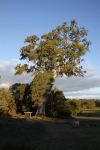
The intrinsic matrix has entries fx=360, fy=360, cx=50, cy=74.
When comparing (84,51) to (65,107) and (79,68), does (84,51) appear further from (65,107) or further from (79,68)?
(65,107)

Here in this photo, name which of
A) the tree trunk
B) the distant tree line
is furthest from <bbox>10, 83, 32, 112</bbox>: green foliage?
the tree trunk

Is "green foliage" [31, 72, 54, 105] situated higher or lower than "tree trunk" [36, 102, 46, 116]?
higher

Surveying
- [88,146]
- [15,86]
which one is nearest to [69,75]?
[15,86]

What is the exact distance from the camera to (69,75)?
5672 cm

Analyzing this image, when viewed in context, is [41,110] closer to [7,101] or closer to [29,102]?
[29,102]

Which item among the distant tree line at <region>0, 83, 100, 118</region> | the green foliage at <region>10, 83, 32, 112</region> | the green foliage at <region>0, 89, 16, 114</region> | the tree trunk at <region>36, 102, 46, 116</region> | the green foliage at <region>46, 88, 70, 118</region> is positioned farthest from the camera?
the green foliage at <region>10, 83, 32, 112</region>

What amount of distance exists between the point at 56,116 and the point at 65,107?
6.48 ft

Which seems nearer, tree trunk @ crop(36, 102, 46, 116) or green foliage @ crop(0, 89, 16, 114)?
green foliage @ crop(0, 89, 16, 114)

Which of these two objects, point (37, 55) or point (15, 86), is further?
point (15, 86)

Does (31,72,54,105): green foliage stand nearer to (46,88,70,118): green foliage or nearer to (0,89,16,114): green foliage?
(46,88,70,118): green foliage

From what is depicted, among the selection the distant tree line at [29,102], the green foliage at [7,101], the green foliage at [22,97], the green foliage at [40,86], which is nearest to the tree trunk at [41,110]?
the green foliage at [40,86]

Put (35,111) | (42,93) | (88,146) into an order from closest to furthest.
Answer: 1. (88,146)
2. (42,93)
3. (35,111)

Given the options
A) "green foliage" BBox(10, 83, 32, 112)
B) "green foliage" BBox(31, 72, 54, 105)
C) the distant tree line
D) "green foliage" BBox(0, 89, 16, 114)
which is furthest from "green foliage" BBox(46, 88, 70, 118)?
"green foliage" BBox(0, 89, 16, 114)

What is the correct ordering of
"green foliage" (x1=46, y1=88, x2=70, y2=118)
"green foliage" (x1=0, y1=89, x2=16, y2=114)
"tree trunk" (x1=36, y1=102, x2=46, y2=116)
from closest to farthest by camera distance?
→ 1. "green foliage" (x1=0, y1=89, x2=16, y2=114)
2. "tree trunk" (x1=36, y1=102, x2=46, y2=116)
3. "green foliage" (x1=46, y1=88, x2=70, y2=118)
